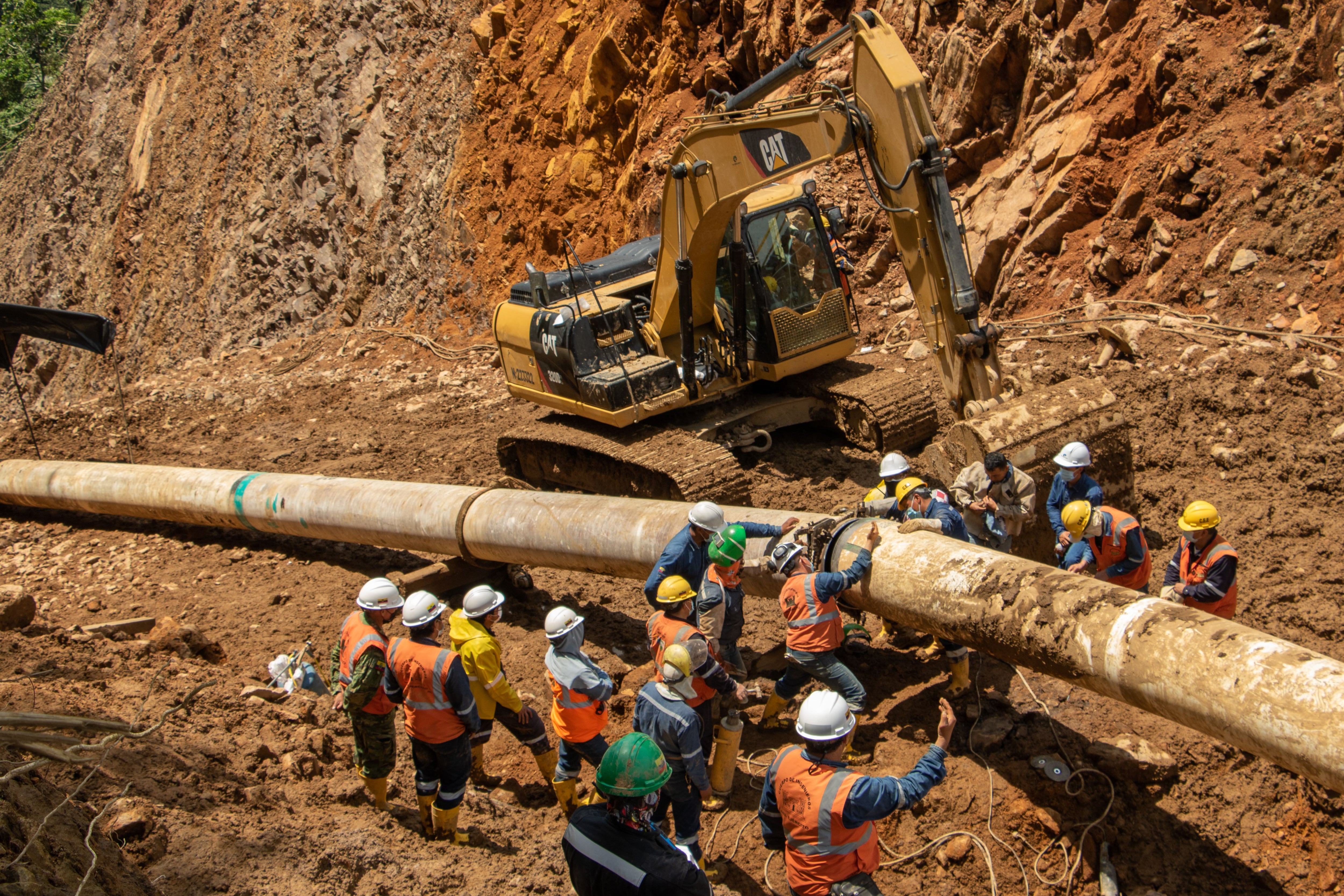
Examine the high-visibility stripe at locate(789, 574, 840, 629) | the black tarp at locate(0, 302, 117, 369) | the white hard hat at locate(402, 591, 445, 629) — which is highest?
the black tarp at locate(0, 302, 117, 369)

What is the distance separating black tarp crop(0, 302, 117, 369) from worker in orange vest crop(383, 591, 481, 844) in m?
8.45

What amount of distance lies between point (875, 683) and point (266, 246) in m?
19.0

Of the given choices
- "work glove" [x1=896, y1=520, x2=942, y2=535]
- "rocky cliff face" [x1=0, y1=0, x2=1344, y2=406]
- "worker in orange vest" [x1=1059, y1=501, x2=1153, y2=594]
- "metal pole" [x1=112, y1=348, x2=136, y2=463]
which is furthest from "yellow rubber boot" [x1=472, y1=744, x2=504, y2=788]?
"rocky cliff face" [x1=0, y1=0, x2=1344, y2=406]

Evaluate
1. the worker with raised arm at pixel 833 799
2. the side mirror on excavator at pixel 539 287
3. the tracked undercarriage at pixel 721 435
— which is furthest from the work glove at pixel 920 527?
the side mirror on excavator at pixel 539 287

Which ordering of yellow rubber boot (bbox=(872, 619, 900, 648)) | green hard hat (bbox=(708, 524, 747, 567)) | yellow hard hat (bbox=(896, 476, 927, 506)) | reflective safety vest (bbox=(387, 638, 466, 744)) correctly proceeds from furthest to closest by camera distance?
yellow rubber boot (bbox=(872, 619, 900, 648)), yellow hard hat (bbox=(896, 476, 927, 506)), green hard hat (bbox=(708, 524, 747, 567)), reflective safety vest (bbox=(387, 638, 466, 744))

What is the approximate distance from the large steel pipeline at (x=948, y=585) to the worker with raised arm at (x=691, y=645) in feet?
3.41

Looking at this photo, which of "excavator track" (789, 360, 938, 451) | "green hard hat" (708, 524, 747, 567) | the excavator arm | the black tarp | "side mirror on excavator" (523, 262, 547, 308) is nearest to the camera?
"green hard hat" (708, 524, 747, 567)

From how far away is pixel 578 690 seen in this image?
17.3 feet

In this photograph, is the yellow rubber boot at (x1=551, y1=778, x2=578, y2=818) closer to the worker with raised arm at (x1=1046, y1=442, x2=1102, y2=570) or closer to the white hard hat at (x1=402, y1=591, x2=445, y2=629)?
the white hard hat at (x1=402, y1=591, x2=445, y2=629)

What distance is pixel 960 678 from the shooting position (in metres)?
6.12

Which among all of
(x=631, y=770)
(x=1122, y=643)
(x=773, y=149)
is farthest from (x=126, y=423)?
(x=1122, y=643)

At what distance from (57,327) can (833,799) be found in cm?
1187

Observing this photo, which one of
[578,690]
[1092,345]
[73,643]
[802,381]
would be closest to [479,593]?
[578,690]

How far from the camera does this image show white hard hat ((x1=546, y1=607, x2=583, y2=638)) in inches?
209
